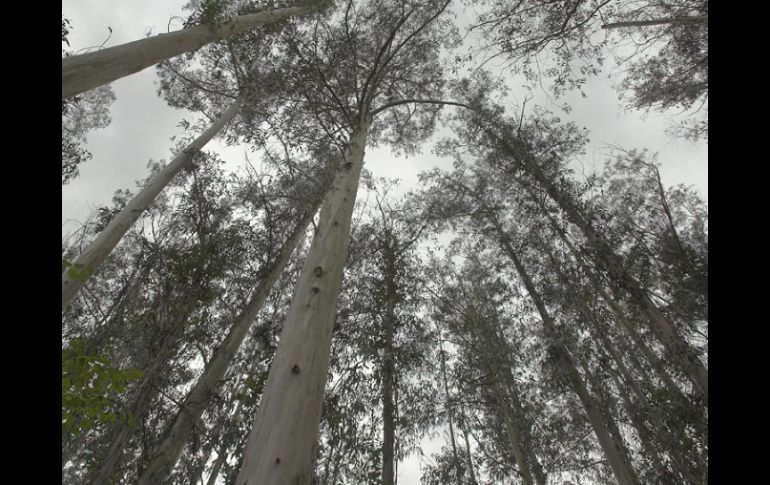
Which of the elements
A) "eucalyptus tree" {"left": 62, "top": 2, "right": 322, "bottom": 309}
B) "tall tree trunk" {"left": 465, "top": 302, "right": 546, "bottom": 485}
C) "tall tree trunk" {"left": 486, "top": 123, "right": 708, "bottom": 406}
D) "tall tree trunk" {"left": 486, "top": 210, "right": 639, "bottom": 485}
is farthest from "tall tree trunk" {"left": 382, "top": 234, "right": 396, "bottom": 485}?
"eucalyptus tree" {"left": 62, "top": 2, "right": 322, "bottom": 309}

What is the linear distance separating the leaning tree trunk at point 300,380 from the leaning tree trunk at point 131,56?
1.88 meters

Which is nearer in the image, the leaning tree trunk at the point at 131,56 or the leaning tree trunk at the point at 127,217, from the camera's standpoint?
the leaning tree trunk at the point at 131,56

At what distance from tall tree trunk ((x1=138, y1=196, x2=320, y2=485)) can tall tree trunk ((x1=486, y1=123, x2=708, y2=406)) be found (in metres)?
4.39

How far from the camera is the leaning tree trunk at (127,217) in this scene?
4.48 meters

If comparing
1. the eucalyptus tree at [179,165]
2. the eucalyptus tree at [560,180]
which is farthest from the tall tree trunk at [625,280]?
the eucalyptus tree at [179,165]

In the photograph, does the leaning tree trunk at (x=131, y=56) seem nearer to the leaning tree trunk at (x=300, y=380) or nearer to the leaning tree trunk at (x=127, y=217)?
the leaning tree trunk at (x=300, y=380)

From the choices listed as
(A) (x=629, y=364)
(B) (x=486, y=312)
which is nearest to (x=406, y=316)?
(B) (x=486, y=312)

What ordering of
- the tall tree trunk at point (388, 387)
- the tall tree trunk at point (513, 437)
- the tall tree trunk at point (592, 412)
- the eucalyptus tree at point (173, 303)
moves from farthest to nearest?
the tall tree trunk at point (513, 437)
the tall tree trunk at point (592, 412)
the tall tree trunk at point (388, 387)
the eucalyptus tree at point (173, 303)

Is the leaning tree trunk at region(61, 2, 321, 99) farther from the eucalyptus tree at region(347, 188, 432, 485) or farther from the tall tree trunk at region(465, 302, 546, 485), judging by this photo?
the tall tree trunk at region(465, 302, 546, 485)

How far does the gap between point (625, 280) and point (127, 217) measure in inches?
306

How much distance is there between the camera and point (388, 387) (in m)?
5.00

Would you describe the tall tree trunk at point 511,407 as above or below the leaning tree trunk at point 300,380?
above
